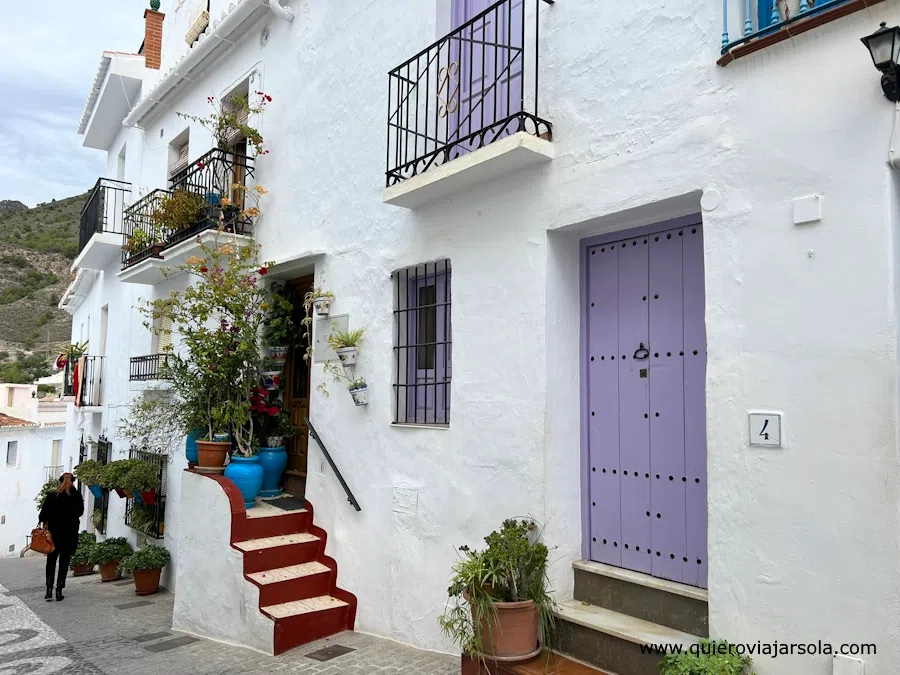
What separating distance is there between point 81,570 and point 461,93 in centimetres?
1017

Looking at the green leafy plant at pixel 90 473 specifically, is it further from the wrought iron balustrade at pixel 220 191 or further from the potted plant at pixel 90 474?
the wrought iron balustrade at pixel 220 191

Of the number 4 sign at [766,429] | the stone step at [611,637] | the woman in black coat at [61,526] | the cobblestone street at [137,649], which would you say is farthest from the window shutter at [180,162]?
the number 4 sign at [766,429]

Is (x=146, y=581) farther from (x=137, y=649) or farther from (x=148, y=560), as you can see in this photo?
(x=137, y=649)

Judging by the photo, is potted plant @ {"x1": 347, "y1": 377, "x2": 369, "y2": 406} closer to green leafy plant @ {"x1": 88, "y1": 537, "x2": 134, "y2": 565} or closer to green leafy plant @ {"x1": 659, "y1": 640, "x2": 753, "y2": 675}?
green leafy plant @ {"x1": 659, "y1": 640, "x2": 753, "y2": 675}

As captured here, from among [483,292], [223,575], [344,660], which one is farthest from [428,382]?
[223,575]

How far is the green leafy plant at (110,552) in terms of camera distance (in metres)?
10.4

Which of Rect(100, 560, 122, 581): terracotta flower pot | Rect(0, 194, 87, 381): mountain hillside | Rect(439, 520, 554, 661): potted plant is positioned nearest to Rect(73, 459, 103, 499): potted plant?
Rect(100, 560, 122, 581): terracotta flower pot

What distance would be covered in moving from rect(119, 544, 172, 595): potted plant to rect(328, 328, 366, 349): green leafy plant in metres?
5.01

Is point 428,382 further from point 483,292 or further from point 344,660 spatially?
point 344,660

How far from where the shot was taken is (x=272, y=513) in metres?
6.72

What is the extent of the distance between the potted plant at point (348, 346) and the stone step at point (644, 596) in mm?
2781

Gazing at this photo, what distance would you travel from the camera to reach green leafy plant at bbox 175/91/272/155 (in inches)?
324

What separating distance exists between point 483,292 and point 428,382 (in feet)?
3.67

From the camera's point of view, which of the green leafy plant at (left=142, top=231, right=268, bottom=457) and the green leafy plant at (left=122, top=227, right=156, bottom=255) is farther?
the green leafy plant at (left=122, top=227, right=156, bottom=255)
